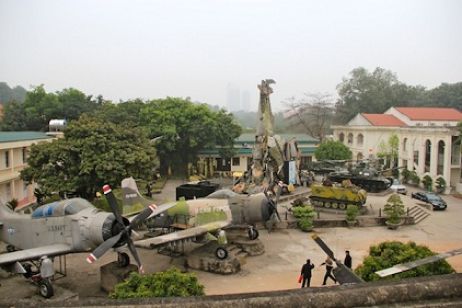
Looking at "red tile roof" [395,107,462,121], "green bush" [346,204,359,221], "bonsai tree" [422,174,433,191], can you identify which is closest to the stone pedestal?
"green bush" [346,204,359,221]

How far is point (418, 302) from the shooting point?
650cm

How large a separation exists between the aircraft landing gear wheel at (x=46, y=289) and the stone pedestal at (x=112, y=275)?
212 centimetres

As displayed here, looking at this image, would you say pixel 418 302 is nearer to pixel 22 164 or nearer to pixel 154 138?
pixel 22 164

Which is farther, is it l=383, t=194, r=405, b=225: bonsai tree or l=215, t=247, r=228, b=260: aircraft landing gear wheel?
l=383, t=194, r=405, b=225: bonsai tree

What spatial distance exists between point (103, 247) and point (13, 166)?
18421 mm

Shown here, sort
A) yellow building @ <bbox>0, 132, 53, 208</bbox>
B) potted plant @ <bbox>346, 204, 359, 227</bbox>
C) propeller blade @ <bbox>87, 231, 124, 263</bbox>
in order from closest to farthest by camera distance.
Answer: propeller blade @ <bbox>87, 231, 124, 263</bbox>, potted plant @ <bbox>346, 204, 359, 227</bbox>, yellow building @ <bbox>0, 132, 53, 208</bbox>

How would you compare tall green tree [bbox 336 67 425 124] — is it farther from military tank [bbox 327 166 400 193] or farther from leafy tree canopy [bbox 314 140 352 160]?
military tank [bbox 327 166 400 193]

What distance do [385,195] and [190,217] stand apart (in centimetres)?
2020

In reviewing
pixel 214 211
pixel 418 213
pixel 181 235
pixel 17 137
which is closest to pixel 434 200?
pixel 418 213

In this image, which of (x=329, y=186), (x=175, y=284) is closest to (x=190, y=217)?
(x=175, y=284)

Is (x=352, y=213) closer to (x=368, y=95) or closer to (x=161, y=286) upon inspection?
(x=161, y=286)

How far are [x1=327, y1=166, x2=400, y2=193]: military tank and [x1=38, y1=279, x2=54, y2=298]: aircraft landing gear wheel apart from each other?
26.0 meters

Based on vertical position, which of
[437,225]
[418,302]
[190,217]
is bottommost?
[437,225]

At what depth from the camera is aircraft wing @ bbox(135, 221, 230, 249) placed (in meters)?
15.9
